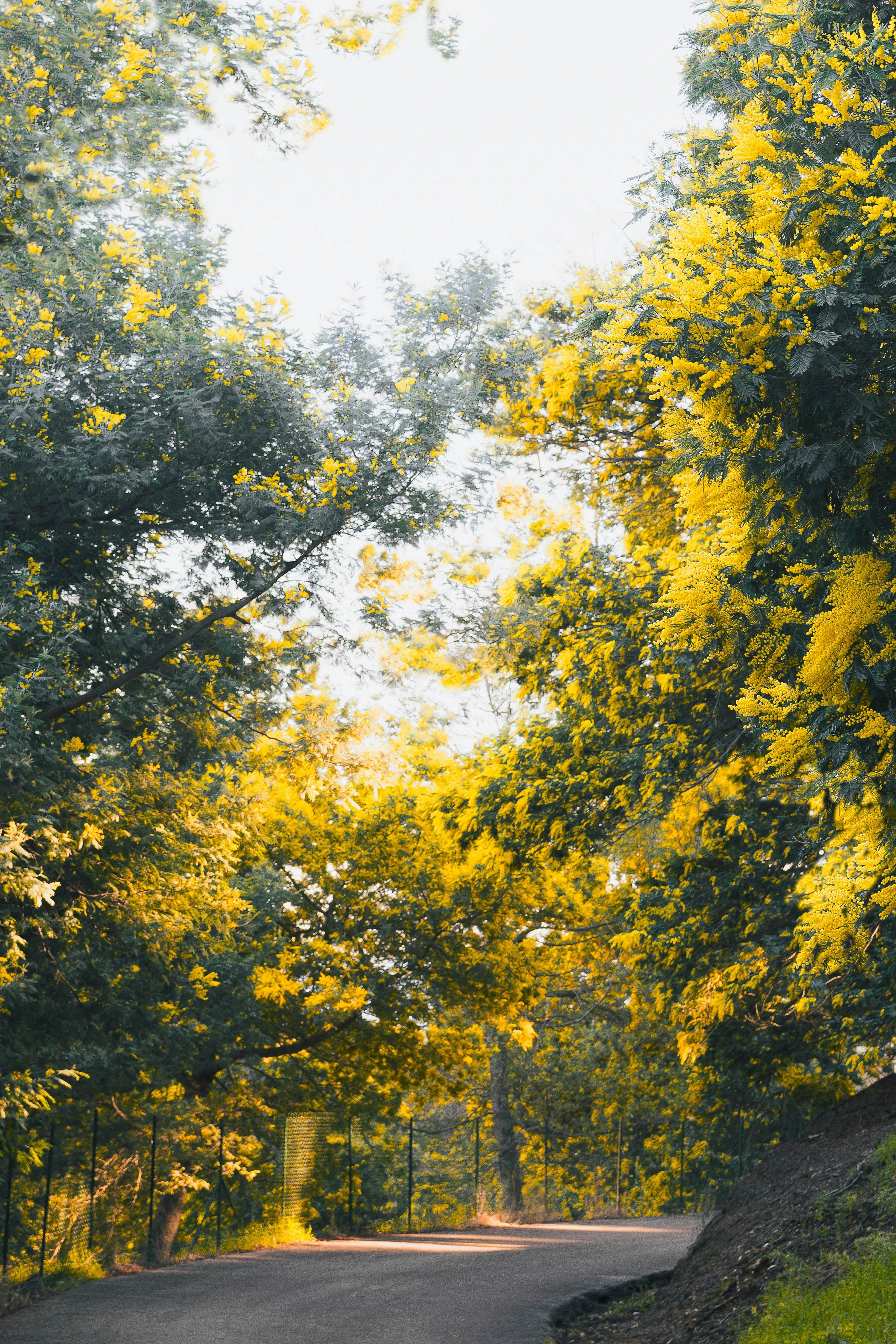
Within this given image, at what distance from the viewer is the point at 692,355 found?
16.2ft

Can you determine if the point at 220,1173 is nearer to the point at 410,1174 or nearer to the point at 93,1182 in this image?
the point at 93,1182

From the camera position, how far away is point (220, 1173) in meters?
17.5

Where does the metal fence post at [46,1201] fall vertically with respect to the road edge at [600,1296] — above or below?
above

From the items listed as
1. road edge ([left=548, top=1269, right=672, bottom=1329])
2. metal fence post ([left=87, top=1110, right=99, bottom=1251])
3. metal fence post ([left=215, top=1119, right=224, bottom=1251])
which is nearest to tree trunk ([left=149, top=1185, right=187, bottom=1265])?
metal fence post ([left=215, top=1119, right=224, bottom=1251])

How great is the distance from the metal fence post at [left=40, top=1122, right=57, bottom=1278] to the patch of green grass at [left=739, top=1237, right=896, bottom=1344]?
7756mm

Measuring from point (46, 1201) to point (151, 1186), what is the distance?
2285 millimetres

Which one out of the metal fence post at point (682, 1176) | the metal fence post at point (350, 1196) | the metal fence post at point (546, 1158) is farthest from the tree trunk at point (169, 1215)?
the metal fence post at point (682, 1176)

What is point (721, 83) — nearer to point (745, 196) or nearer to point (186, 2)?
point (745, 196)

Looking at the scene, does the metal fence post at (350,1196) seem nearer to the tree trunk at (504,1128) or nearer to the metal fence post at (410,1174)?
the metal fence post at (410,1174)

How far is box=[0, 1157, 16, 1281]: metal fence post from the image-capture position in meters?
11.8

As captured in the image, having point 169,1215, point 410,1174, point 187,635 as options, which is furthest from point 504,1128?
point 187,635

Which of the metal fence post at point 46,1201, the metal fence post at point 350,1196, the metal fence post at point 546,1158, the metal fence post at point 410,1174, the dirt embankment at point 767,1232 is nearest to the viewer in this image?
the dirt embankment at point 767,1232

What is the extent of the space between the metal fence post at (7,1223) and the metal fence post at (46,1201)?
342 millimetres

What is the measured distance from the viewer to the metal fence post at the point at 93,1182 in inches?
559
